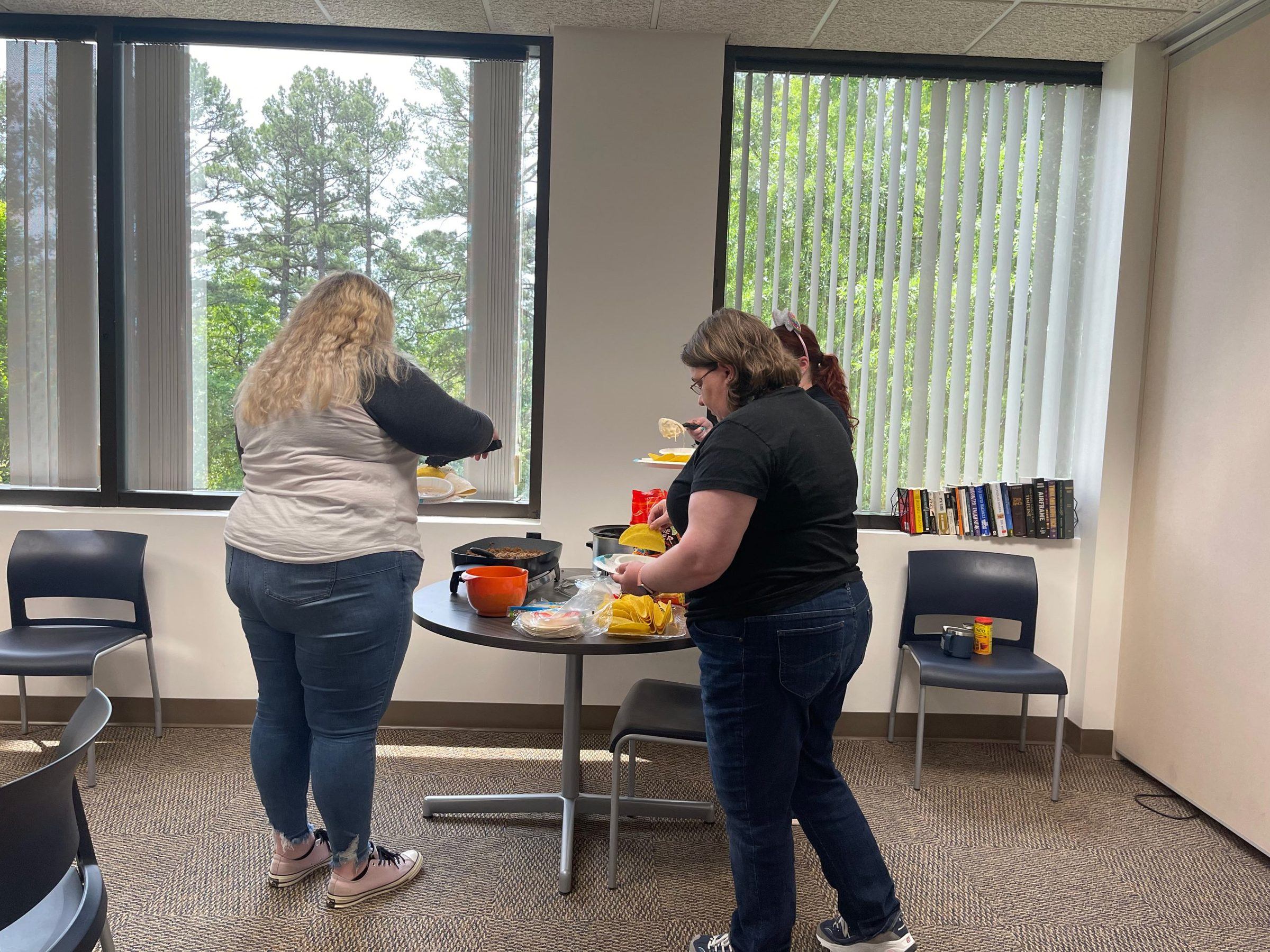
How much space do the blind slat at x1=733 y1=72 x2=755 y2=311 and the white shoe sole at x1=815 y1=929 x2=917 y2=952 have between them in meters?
2.20

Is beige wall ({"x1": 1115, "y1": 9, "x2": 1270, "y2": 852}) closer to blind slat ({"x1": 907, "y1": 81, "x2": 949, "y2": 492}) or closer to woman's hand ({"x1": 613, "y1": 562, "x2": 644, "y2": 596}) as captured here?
blind slat ({"x1": 907, "y1": 81, "x2": 949, "y2": 492})

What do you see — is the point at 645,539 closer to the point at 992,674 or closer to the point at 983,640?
the point at 992,674

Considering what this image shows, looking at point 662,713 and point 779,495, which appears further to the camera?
point 662,713

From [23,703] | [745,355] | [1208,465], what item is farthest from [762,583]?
[23,703]

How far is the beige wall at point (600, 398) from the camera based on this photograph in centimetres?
320

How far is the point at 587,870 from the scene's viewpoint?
2.38 meters

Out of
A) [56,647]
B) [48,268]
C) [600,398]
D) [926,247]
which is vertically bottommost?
[56,647]

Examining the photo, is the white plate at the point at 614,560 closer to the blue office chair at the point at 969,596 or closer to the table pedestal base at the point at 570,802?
the table pedestal base at the point at 570,802

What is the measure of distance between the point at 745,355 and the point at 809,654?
59cm

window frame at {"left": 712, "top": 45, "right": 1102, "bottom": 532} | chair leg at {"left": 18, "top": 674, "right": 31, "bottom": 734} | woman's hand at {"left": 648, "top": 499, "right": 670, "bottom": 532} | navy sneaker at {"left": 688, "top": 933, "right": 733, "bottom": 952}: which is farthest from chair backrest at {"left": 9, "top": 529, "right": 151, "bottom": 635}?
window frame at {"left": 712, "top": 45, "right": 1102, "bottom": 532}

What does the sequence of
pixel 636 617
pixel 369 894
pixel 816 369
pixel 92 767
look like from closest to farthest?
pixel 636 617
pixel 369 894
pixel 816 369
pixel 92 767

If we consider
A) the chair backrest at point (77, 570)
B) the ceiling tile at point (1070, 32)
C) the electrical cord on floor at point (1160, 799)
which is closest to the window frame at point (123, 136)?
the chair backrest at point (77, 570)

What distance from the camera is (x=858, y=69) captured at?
10.9 ft

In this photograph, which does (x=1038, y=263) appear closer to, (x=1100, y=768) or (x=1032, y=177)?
(x=1032, y=177)
